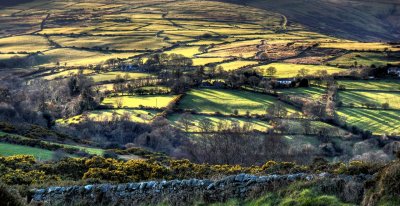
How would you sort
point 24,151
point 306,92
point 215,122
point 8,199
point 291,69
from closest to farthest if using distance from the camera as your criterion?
point 8,199 → point 24,151 → point 215,122 → point 306,92 → point 291,69

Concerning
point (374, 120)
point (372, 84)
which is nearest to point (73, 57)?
point (372, 84)

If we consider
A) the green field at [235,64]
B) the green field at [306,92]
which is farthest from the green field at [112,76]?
the green field at [306,92]

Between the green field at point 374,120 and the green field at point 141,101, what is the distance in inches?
1039

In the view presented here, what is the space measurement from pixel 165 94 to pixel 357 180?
67.7 metres

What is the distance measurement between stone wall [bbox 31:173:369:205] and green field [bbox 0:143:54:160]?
48.6 feet

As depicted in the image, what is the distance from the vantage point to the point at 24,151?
101 feet

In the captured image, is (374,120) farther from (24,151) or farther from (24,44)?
(24,44)

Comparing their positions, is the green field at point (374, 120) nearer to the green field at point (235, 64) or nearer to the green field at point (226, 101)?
the green field at point (226, 101)

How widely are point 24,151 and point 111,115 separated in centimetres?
3673

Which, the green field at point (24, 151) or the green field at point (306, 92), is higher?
the green field at point (24, 151)

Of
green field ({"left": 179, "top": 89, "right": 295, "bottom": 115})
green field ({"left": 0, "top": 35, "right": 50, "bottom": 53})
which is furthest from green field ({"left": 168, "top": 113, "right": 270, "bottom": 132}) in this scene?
green field ({"left": 0, "top": 35, "right": 50, "bottom": 53})

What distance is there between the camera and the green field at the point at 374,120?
6150 cm

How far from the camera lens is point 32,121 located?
192 ft

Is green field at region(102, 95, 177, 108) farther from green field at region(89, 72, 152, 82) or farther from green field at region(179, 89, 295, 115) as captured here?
green field at region(89, 72, 152, 82)
